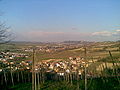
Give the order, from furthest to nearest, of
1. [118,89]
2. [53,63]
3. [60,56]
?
[53,63], [60,56], [118,89]

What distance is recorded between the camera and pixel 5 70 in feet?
64.6

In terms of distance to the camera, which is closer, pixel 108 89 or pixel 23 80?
pixel 108 89

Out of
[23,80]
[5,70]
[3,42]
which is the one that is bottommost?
[23,80]

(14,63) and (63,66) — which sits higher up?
(14,63)

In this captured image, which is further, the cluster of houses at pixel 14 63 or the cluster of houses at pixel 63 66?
the cluster of houses at pixel 14 63

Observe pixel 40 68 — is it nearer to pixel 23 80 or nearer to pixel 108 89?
pixel 23 80

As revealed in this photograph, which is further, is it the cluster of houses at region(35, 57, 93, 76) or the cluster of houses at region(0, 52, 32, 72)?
the cluster of houses at region(0, 52, 32, 72)

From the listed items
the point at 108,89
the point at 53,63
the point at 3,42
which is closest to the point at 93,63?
the point at 108,89

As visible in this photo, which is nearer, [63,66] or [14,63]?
[63,66]

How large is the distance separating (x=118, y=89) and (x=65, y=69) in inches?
345

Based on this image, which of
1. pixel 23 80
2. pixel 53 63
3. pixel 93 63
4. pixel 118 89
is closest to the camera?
pixel 118 89

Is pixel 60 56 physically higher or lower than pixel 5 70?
higher

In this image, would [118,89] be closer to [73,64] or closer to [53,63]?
[73,64]

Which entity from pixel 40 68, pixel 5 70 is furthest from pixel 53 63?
pixel 5 70
